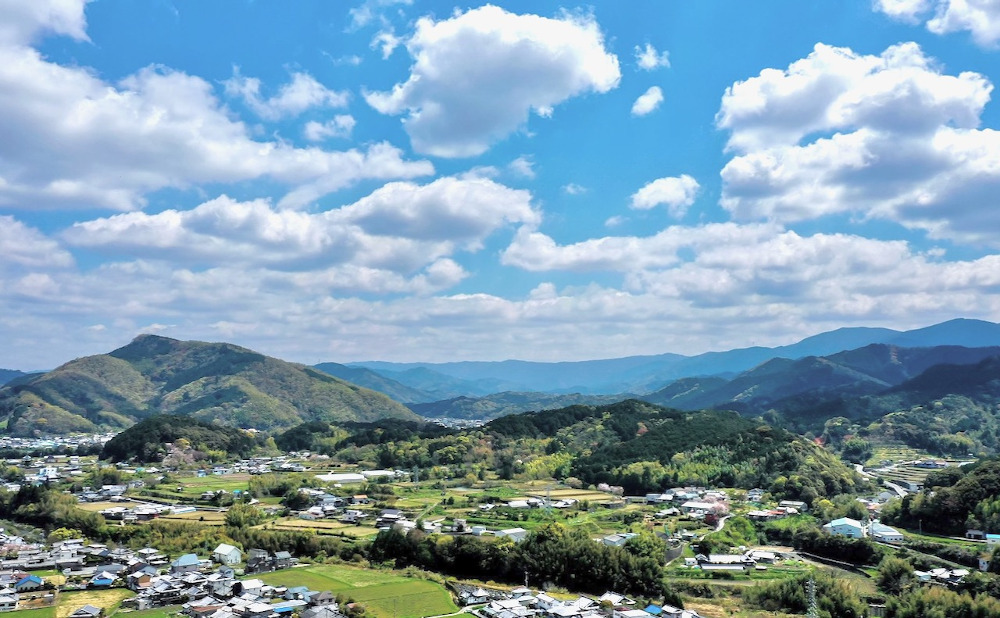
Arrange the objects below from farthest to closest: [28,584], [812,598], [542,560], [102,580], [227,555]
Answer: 1. [227,555]
2. [542,560]
3. [102,580]
4. [28,584]
5. [812,598]

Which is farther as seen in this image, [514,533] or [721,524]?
[721,524]

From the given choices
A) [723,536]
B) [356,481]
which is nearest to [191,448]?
[356,481]

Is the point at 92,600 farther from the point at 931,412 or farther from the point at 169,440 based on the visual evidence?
the point at 931,412

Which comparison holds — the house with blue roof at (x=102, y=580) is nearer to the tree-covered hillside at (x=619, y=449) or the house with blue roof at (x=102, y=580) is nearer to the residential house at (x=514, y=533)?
the residential house at (x=514, y=533)

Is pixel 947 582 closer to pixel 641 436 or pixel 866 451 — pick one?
pixel 641 436

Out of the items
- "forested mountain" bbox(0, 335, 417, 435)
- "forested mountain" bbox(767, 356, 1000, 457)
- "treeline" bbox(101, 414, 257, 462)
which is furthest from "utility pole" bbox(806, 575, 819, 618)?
"forested mountain" bbox(0, 335, 417, 435)

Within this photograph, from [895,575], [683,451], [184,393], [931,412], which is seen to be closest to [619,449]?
[683,451]

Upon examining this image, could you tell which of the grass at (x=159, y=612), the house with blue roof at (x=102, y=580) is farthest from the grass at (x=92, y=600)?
the grass at (x=159, y=612)
